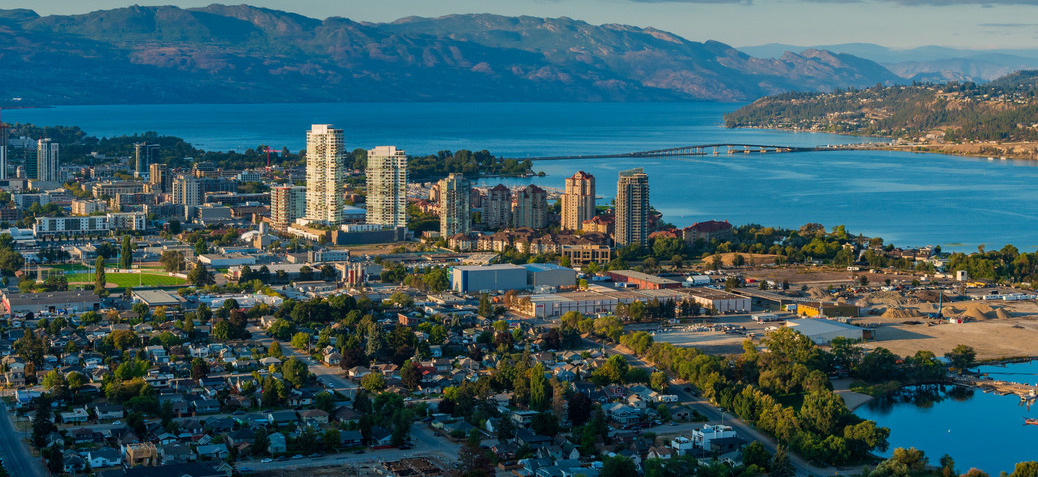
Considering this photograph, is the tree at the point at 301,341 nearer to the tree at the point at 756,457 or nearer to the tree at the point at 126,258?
the tree at the point at 756,457

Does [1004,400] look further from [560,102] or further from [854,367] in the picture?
[560,102]

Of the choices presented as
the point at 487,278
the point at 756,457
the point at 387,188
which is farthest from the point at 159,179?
the point at 756,457

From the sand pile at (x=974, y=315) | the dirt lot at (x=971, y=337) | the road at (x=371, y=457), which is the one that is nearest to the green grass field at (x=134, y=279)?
the road at (x=371, y=457)

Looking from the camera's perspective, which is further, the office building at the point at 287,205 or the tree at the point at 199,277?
the office building at the point at 287,205

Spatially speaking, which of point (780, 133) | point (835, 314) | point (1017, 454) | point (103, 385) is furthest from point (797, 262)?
point (780, 133)

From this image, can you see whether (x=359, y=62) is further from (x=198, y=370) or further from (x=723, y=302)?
(x=198, y=370)

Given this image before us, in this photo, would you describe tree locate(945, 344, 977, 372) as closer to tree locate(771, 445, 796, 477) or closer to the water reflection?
the water reflection
